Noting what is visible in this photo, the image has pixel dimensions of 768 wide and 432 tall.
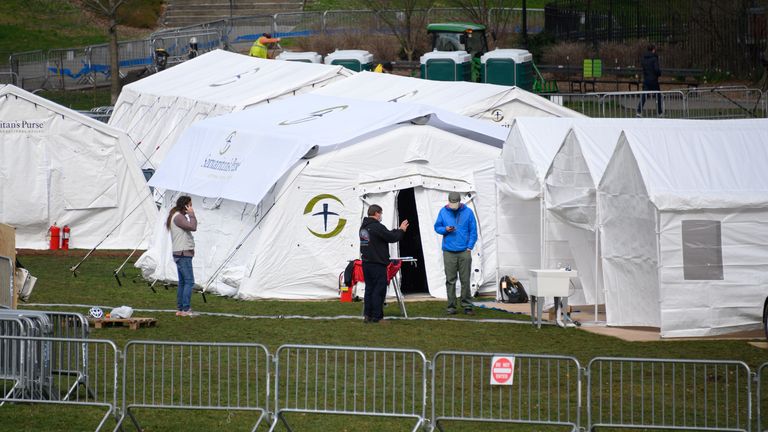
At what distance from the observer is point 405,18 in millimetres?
51125

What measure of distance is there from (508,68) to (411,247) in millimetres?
15115

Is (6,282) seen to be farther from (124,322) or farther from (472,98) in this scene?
(472,98)

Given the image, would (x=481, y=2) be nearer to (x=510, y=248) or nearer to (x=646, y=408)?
(x=510, y=248)

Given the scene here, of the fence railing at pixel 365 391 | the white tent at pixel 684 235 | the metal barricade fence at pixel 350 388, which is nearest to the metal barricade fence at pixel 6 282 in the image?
the fence railing at pixel 365 391

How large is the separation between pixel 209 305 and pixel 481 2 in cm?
3471

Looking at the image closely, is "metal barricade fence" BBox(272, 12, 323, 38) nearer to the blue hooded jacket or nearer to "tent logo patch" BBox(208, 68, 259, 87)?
"tent logo patch" BBox(208, 68, 259, 87)

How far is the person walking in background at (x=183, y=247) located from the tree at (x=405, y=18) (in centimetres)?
3269

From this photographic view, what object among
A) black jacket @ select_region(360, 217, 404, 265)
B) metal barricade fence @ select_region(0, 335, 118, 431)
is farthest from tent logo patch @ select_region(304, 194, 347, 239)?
metal barricade fence @ select_region(0, 335, 118, 431)

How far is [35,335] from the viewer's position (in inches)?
467

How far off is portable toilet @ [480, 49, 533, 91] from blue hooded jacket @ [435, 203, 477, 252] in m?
17.3

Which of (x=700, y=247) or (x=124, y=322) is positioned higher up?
(x=700, y=247)

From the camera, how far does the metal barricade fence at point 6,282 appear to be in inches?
531

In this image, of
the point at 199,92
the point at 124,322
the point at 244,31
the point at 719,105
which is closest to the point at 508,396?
the point at 124,322

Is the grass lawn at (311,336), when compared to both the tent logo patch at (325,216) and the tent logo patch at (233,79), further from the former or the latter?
the tent logo patch at (233,79)
